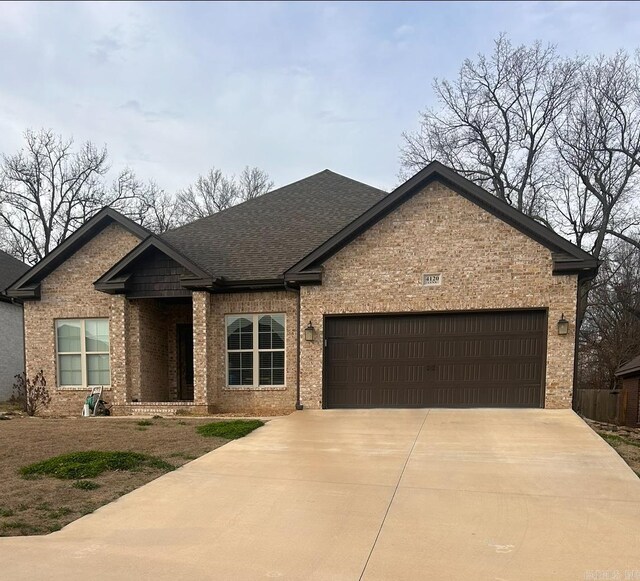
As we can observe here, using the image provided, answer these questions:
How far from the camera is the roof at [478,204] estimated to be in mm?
10430

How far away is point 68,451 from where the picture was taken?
24.2 feet

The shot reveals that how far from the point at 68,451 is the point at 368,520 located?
547 centimetres

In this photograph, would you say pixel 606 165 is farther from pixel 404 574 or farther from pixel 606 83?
pixel 404 574

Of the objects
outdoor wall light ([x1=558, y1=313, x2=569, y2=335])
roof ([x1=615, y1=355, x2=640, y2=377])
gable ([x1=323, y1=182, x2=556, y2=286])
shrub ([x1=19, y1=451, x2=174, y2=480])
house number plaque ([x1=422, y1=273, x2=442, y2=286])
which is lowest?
roof ([x1=615, y1=355, x2=640, y2=377])

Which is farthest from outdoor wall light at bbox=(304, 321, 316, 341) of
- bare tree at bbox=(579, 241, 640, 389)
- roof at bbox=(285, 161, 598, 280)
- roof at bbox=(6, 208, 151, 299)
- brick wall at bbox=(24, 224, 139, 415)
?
bare tree at bbox=(579, 241, 640, 389)

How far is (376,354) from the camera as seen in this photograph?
11.5 m

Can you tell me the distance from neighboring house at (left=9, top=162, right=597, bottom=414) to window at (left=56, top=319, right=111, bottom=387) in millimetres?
43

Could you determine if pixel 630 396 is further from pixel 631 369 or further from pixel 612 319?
pixel 612 319

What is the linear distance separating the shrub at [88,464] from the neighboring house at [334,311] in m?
5.35

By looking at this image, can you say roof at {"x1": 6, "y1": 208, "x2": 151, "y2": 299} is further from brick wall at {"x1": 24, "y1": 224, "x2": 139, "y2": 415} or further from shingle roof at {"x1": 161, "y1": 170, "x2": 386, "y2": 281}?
shingle roof at {"x1": 161, "y1": 170, "x2": 386, "y2": 281}

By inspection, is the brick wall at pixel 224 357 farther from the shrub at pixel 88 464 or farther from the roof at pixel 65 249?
the shrub at pixel 88 464

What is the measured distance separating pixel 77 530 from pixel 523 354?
9799 millimetres

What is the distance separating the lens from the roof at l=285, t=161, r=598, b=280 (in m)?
10.4

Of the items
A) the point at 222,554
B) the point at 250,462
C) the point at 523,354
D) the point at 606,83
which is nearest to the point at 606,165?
the point at 606,83
